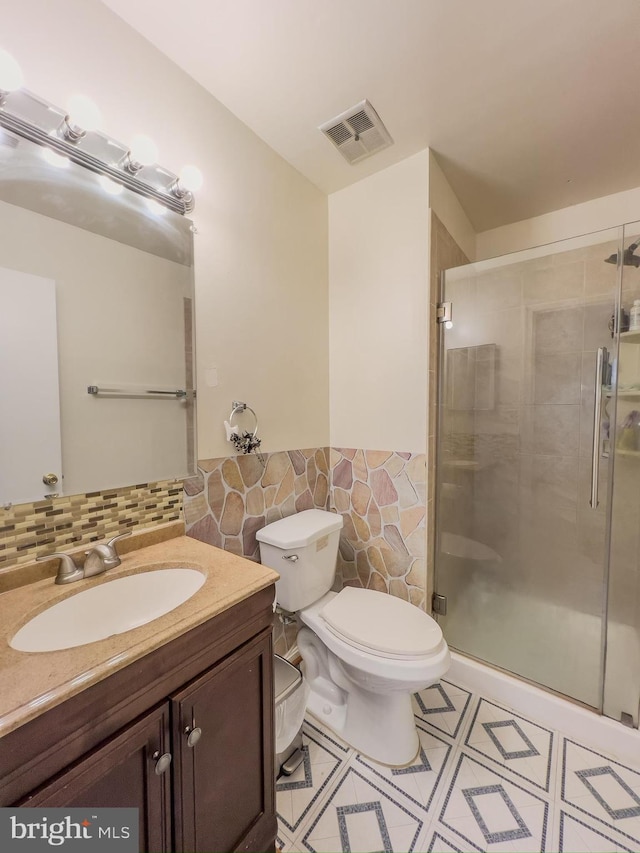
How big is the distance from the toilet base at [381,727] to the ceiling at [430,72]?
2285mm

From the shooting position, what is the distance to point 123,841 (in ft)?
2.23

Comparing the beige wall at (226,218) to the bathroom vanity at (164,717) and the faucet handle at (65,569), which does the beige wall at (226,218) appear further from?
the bathroom vanity at (164,717)

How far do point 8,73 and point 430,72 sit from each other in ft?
4.30

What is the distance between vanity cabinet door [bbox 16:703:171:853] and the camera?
0.60 m

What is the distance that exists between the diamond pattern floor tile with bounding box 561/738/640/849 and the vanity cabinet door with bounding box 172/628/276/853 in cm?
105

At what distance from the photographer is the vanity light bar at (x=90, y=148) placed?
3.00 feet

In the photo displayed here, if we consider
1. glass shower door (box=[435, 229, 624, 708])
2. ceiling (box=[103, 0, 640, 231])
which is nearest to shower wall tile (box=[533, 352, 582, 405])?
glass shower door (box=[435, 229, 624, 708])

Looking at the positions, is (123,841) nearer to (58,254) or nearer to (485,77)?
(58,254)

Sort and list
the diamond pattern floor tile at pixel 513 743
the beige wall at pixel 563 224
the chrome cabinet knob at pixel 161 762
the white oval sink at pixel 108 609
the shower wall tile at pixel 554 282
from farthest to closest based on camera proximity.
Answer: the beige wall at pixel 563 224
the shower wall tile at pixel 554 282
the diamond pattern floor tile at pixel 513 743
the white oval sink at pixel 108 609
the chrome cabinet knob at pixel 161 762

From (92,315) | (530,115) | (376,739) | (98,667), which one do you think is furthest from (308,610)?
(530,115)

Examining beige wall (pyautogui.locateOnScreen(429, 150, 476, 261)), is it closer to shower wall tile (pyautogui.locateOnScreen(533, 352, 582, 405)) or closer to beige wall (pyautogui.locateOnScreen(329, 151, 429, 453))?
beige wall (pyautogui.locateOnScreen(329, 151, 429, 453))

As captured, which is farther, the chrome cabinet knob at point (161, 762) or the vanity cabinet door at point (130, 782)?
the chrome cabinet knob at point (161, 762)

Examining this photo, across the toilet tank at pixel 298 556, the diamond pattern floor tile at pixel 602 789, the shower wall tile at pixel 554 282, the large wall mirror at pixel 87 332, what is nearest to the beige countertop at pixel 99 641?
the large wall mirror at pixel 87 332

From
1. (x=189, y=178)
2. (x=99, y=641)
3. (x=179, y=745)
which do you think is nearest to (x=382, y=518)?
(x=179, y=745)
